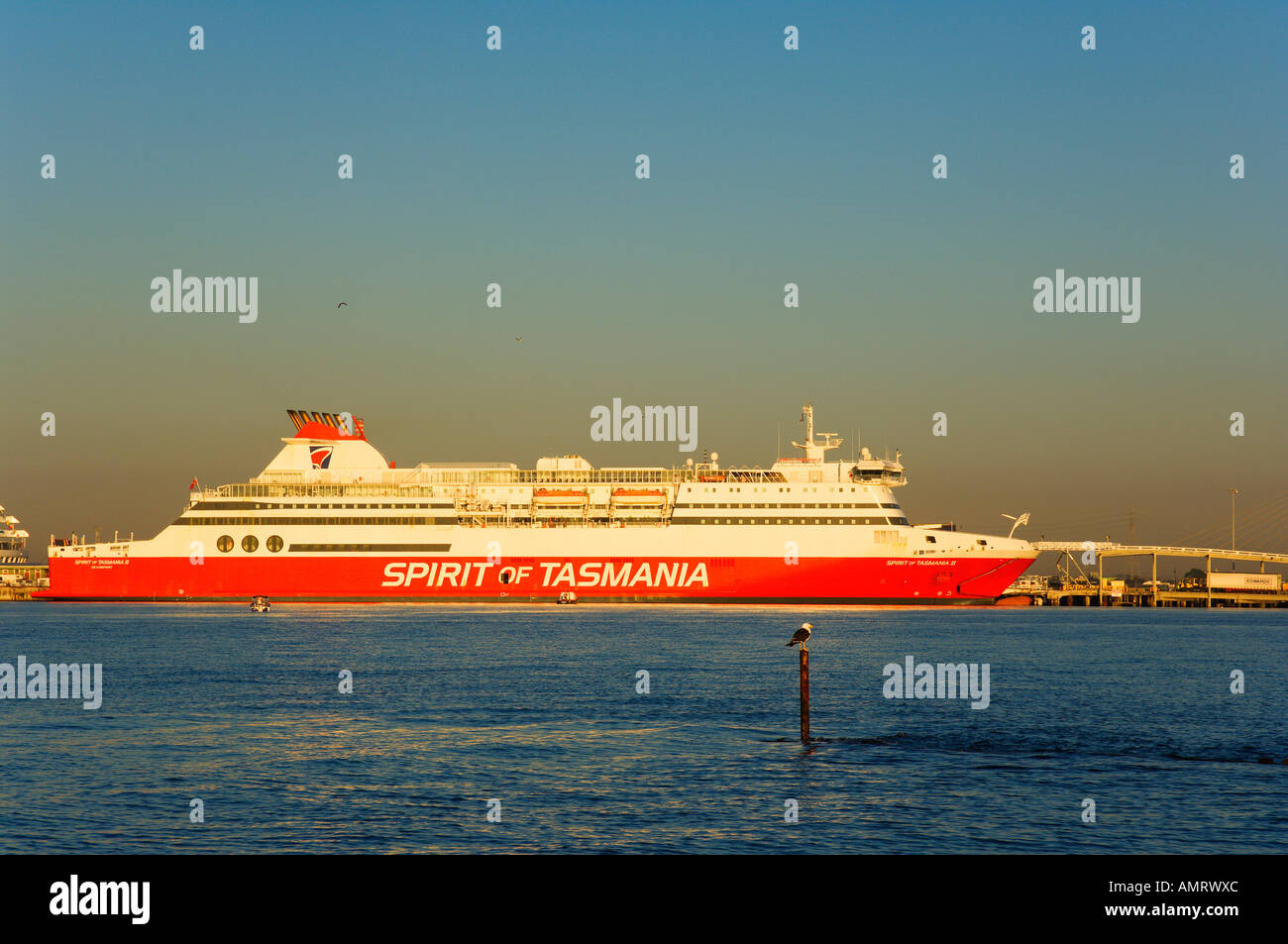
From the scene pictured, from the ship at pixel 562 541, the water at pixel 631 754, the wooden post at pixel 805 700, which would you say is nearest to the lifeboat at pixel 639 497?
the ship at pixel 562 541

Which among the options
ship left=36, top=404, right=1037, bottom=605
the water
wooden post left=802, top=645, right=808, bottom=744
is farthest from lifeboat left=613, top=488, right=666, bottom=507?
wooden post left=802, top=645, right=808, bottom=744

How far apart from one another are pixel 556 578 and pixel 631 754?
59400 millimetres

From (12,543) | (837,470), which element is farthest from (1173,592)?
(12,543)

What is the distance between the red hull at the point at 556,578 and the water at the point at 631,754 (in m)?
27.5

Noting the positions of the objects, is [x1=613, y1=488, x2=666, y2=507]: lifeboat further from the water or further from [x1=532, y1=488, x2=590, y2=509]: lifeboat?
the water

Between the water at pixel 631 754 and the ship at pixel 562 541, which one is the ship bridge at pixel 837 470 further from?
the water at pixel 631 754

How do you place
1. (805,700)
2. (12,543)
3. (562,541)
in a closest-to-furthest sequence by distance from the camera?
1. (805,700)
2. (562,541)
3. (12,543)

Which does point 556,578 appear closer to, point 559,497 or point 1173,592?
point 559,497

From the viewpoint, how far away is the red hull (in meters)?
83.8

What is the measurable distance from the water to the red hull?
27509 millimetres

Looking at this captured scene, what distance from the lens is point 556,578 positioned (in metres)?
86.6
